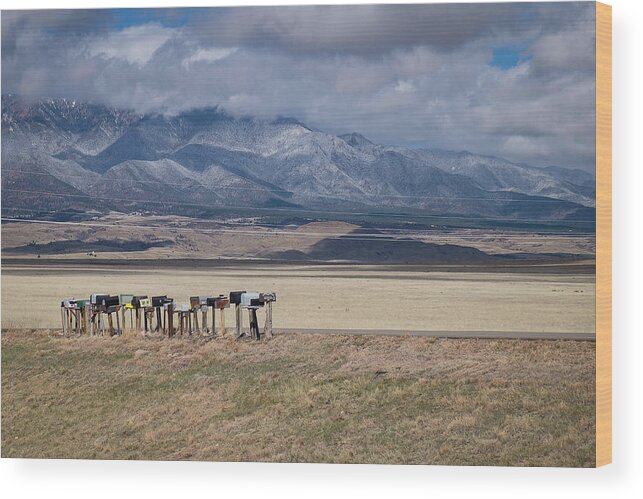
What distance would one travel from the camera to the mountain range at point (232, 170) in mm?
11328

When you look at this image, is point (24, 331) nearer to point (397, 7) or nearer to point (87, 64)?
point (87, 64)

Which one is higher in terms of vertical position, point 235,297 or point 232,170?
point 232,170

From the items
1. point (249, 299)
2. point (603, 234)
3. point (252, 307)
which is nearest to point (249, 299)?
point (249, 299)

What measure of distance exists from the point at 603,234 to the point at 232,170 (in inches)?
178

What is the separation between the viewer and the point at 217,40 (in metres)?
11.2

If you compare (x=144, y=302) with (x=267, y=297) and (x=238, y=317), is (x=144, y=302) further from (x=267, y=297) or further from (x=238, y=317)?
(x=267, y=297)

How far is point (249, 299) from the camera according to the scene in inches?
461

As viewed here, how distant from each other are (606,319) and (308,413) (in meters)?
3.48

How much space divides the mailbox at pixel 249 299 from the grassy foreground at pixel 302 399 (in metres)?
0.48

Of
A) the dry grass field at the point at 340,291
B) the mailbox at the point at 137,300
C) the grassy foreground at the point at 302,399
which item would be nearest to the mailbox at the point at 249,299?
the dry grass field at the point at 340,291

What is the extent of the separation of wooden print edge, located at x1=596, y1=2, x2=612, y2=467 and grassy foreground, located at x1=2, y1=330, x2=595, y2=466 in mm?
126

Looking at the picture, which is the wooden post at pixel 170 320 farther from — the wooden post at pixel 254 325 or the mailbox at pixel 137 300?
the wooden post at pixel 254 325

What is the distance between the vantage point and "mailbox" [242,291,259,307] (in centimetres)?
1172

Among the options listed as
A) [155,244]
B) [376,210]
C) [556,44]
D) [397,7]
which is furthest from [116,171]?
[556,44]
